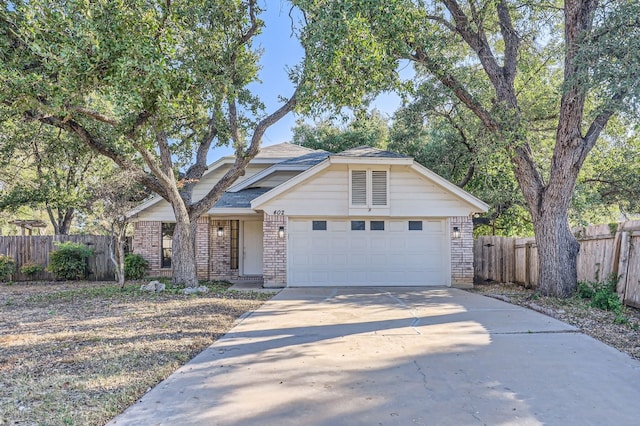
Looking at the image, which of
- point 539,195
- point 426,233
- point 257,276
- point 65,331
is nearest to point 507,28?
point 539,195

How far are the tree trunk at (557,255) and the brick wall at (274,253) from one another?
22.2 ft

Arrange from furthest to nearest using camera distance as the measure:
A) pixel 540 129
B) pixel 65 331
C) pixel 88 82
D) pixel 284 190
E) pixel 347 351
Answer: pixel 540 129, pixel 284 190, pixel 88 82, pixel 65 331, pixel 347 351

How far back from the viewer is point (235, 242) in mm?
14125

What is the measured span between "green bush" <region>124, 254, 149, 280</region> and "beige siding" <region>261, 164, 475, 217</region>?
5.21 m

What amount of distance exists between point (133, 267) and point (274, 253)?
5.31 meters

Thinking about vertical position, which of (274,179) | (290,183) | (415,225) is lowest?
(415,225)

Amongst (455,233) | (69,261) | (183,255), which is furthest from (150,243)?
(455,233)

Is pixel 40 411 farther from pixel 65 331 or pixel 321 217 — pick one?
pixel 321 217

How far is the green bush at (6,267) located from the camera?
13523 millimetres

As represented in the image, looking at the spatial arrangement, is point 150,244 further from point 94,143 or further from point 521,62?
point 521,62

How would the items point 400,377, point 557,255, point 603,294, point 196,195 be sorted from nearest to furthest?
1. point 400,377
2. point 603,294
3. point 557,255
4. point 196,195

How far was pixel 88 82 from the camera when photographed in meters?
6.87

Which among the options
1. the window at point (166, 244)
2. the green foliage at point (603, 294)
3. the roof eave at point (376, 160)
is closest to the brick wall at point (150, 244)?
the window at point (166, 244)

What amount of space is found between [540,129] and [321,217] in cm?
779
